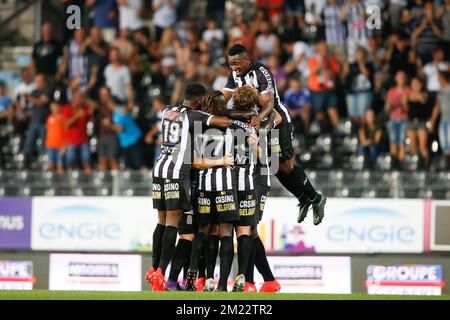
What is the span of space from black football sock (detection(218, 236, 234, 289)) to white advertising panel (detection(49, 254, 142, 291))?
496 centimetres

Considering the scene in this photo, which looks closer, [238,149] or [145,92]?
A: [238,149]

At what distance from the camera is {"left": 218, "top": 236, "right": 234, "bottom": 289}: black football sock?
44.0ft

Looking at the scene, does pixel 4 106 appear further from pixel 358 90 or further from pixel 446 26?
pixel 446 26

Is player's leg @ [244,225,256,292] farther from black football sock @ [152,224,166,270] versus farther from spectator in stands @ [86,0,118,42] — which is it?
spectator in stands @ [86,0,118,42]

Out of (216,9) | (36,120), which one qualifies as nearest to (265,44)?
(216,9)

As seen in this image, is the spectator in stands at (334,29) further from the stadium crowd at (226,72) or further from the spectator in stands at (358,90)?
the spectator in stands at (358,90)

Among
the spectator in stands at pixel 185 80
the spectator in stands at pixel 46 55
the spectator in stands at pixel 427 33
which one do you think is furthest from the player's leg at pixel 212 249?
the spectator in stands at pixel 46 55

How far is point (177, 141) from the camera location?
13.5m

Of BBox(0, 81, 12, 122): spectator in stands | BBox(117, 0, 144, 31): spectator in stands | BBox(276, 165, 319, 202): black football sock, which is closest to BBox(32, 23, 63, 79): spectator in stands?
BBox(0, 81, 12, 122): spectator in stands

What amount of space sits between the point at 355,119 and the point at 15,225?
20.6ft

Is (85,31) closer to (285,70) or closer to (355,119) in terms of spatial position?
(285,70)

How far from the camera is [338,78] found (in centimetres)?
2184

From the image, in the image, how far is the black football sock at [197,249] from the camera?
13.5 metres

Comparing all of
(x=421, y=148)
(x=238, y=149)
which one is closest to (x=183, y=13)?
(x=421, y=148)
